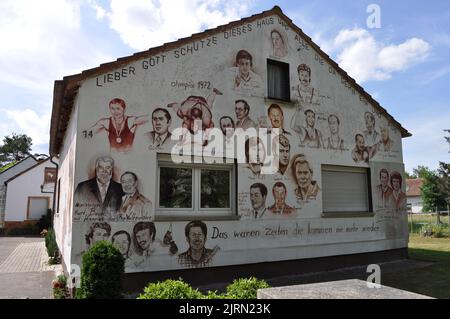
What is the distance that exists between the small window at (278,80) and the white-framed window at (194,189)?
2.67 m

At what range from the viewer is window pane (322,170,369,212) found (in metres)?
10.8

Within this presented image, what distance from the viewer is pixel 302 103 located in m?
10.5

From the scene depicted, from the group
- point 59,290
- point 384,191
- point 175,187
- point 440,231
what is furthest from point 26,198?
point 440,231

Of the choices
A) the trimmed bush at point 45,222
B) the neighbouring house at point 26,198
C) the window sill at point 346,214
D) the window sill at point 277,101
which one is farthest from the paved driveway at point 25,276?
the neighbouring house at point 26,198

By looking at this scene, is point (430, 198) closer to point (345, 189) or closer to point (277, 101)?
point (345, 189)

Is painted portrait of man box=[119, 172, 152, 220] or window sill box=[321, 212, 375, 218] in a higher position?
painted portrait of man box=[119, 172, 152, 220]

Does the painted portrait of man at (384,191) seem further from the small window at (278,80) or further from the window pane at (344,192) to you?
the small window at (278,80)

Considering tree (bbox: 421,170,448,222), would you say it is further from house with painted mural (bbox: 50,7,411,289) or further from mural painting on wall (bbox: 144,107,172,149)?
mural painting on wall (bbox: 144,107,172,149)

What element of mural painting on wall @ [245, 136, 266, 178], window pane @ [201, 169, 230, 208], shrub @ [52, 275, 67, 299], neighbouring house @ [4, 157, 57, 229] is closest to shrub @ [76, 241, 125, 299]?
shrub @ [52, 275, 67, 299]

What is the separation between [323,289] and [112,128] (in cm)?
546

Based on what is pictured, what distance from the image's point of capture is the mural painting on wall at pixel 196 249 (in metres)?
8.09

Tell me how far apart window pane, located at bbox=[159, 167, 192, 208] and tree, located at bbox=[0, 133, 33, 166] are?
70.7 metres
